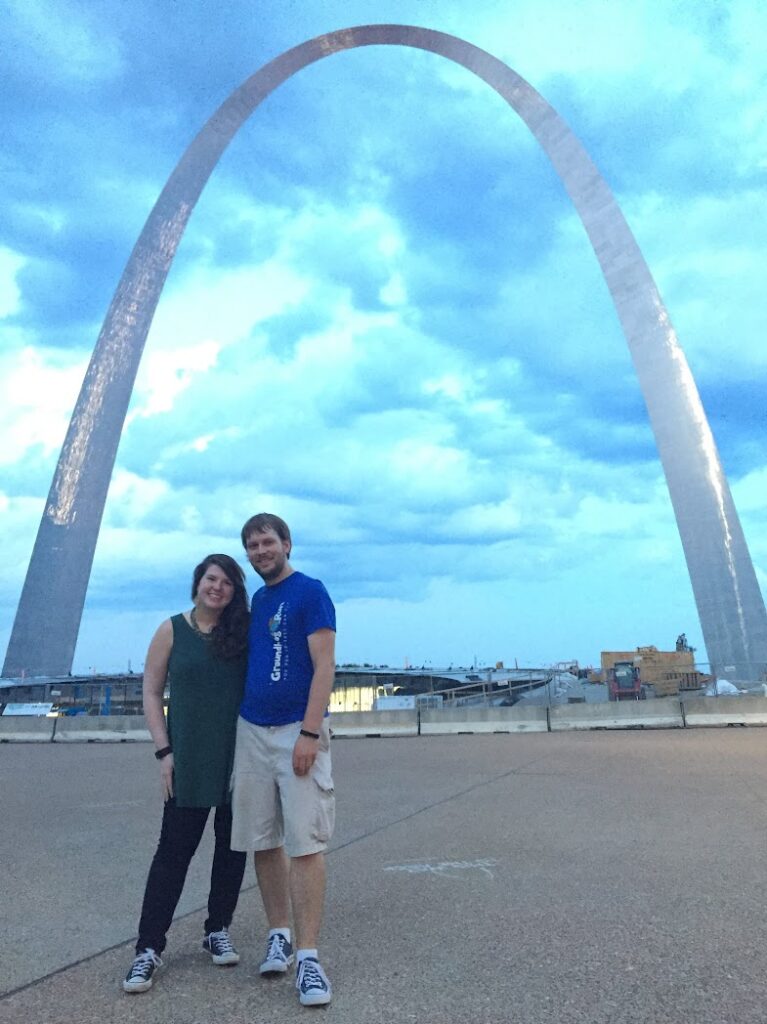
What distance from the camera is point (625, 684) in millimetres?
30734

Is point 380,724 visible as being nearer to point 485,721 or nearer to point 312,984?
point 485,721

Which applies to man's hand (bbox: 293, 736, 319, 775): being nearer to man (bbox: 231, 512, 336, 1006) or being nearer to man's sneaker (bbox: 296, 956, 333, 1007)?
man (bbox: 231, 512, 336, 1006)

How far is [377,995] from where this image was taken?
9.63 ft

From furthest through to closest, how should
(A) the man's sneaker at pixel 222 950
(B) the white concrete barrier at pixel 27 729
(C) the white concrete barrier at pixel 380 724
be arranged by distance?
(B) the white concrete barrier at pixel 27 729, (C) the white concrete barrier at pixel 380 724, (A) the man's sneaker at pixel 222 950

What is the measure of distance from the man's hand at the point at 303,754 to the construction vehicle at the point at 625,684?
27706 millimetres

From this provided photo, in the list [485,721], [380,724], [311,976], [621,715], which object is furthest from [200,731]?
[621,715]

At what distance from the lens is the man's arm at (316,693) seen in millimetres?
3191

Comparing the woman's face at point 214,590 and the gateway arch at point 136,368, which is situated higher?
the gateway arch at point 136,368

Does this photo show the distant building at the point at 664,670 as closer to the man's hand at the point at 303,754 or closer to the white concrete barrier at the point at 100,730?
the white concrete barrier at the point at 100,730

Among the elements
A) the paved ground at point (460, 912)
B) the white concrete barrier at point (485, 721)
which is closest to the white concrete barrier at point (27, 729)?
the white concrete barrier at point (485, 721)

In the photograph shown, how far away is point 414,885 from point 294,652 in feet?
6.46

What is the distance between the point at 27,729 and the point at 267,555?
19.5 m

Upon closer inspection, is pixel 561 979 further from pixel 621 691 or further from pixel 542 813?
pixel 621 691

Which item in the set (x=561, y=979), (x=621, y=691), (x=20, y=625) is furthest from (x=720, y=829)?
(x=20, y=625)
